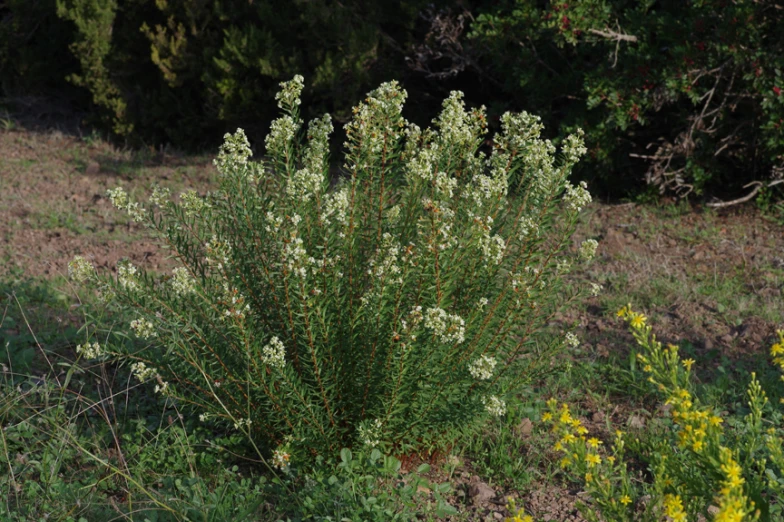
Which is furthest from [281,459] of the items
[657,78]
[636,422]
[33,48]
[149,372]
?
[33,48]

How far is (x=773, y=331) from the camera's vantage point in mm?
4770

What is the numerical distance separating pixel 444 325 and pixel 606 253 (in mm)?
3660

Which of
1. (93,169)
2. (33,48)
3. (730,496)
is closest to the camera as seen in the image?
(730,496)

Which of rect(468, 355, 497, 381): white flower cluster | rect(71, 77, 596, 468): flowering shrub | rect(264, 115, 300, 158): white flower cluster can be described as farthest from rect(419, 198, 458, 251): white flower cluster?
rect(264, 115, 300, 158): white flower cluster

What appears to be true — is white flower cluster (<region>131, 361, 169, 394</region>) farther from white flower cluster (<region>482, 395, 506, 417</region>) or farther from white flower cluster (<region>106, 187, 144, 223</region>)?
white flower cluster (<region>482, 395, 506, 417</region>)

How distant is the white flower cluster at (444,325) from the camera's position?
2.71 meters

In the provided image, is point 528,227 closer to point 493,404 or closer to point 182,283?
point 493,404

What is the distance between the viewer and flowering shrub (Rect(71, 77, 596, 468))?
2920mm

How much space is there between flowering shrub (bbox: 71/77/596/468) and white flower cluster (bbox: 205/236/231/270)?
0.01 metres

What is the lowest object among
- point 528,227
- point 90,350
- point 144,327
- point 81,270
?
point 90,350

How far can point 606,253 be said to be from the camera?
6.09m

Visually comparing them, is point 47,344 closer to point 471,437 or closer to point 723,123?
point 471,437

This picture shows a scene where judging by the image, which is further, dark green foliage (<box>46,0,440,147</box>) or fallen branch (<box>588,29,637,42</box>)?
dark green foliage (<box>46,0,440,147</box>)

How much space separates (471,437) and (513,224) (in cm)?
101
